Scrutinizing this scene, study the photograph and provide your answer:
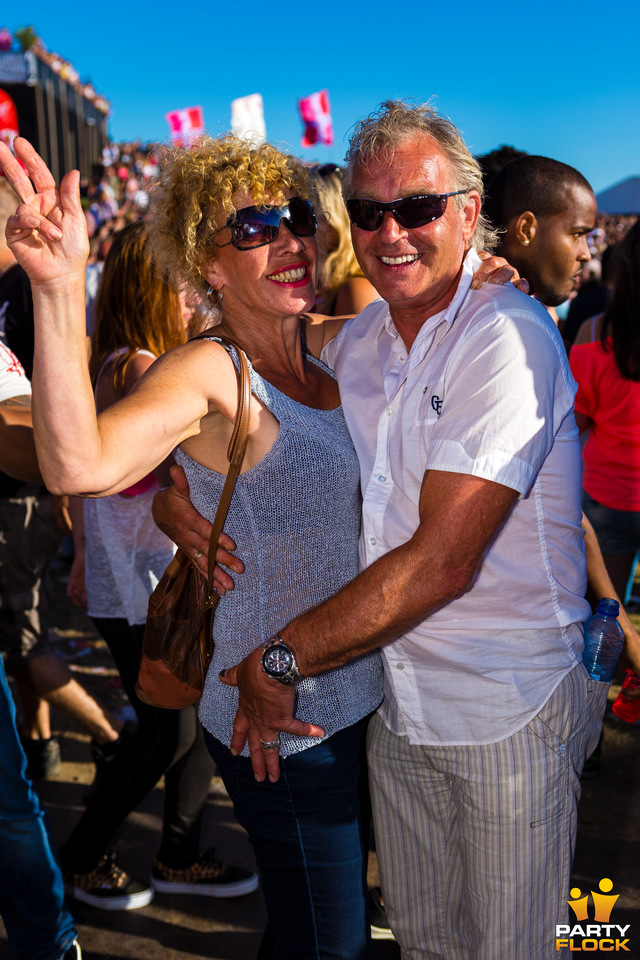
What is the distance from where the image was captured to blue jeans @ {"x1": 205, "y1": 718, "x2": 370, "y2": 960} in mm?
1815

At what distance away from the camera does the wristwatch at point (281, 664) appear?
5.49ft

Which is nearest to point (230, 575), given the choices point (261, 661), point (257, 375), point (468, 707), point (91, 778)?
point (261, 661)

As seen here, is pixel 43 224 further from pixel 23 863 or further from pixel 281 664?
pixel 23 863

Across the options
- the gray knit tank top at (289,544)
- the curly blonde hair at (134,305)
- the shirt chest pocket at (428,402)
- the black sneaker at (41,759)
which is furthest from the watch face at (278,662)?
the black sneaker at (41,759)

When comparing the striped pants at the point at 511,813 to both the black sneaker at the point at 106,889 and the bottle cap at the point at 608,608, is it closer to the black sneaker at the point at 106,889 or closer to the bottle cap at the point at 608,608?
the bottle cap at the point at 608,608

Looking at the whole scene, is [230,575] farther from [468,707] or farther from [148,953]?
[148,953]

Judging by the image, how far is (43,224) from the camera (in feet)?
4.32

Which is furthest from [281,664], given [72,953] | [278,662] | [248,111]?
[248,111]

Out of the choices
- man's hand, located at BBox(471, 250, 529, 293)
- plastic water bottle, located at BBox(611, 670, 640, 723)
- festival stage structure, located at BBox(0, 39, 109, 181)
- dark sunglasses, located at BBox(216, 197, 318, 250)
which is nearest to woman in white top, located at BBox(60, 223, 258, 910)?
dark sunglasses, located at BBox(216, 197, 318, 250)

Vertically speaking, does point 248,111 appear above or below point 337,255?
above

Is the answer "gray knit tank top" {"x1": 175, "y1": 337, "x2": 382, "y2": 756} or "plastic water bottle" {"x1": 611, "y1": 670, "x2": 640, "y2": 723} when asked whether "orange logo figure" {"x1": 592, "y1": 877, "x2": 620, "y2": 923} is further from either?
"gray knit tank top" {"x1": 175, "y1": 337, "x2": 382, "y2": 756}

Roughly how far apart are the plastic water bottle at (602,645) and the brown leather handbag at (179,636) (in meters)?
0.95

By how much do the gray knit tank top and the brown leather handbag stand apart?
0.04 m

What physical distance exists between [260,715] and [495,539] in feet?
2.27
